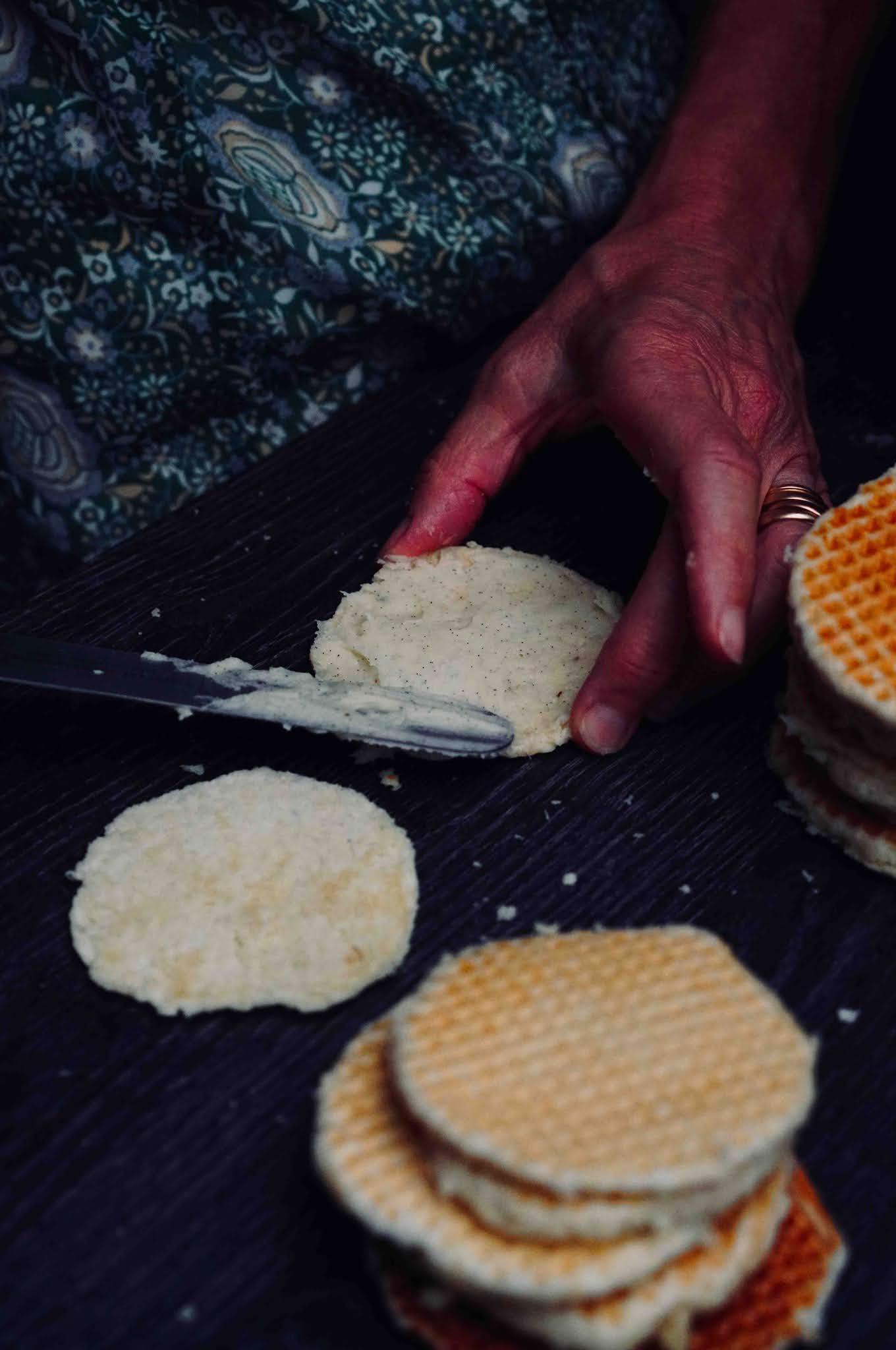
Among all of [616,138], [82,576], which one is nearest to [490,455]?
[82,576]

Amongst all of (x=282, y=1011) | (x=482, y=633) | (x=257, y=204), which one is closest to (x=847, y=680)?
(x=482, y=633)

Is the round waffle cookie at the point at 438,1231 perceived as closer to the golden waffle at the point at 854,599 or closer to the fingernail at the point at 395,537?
the golden waffle at the point at 854,599

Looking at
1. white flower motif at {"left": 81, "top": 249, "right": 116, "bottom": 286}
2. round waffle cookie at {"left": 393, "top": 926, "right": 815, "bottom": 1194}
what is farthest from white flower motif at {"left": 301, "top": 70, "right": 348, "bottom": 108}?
round waffle cookie at {"left": 393, "top": 926, "right": 815, "bottom": 1194}

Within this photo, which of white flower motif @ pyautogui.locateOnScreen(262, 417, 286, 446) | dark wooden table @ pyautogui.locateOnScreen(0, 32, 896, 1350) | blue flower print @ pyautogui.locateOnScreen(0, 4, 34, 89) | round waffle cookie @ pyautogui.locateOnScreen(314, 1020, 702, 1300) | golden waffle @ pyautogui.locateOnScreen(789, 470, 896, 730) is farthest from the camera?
white flower motif @ pyautogui.locateOnScreen(262, 417, 286, 446)

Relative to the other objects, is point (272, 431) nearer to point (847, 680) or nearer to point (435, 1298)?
point (847, 680)

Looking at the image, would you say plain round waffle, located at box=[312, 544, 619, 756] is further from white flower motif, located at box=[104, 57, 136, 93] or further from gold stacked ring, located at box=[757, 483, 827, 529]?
white flower motif, located at box=[104, 57, 136, 93]

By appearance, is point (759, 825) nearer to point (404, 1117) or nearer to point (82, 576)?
point (404, 1117)

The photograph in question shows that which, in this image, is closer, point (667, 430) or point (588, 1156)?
point (588, 1156)
